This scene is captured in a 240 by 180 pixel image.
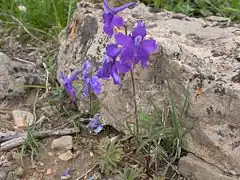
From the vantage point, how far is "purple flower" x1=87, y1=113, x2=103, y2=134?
2725mm

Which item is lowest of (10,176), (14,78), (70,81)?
(10,176)

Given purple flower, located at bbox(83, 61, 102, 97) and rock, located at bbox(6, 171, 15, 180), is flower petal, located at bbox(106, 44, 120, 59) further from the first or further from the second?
rock, located at bbox(6, 171, 15, 180)

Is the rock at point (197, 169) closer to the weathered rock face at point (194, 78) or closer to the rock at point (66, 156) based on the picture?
the weathered rock face at point (194, 78)

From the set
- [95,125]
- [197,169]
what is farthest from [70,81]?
[197,169]

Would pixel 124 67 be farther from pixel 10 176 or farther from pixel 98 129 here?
pixel 10 176

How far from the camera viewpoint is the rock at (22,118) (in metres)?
2.92

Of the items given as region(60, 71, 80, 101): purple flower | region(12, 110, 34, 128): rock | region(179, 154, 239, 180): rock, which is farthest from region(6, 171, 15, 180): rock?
region(179, 154, 239, 180): rock

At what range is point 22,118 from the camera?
294 cm

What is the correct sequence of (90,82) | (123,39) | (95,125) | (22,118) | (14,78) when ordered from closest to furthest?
(123,39) → (90,82) → (95,125) → (22,118) → (14,78)

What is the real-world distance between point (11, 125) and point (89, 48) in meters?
0.56

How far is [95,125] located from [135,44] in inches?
28.1

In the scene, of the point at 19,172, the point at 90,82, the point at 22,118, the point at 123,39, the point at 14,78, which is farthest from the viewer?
the point at 14,78

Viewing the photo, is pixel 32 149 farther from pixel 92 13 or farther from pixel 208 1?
pixel 208 1

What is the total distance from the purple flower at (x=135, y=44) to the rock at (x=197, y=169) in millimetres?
574
